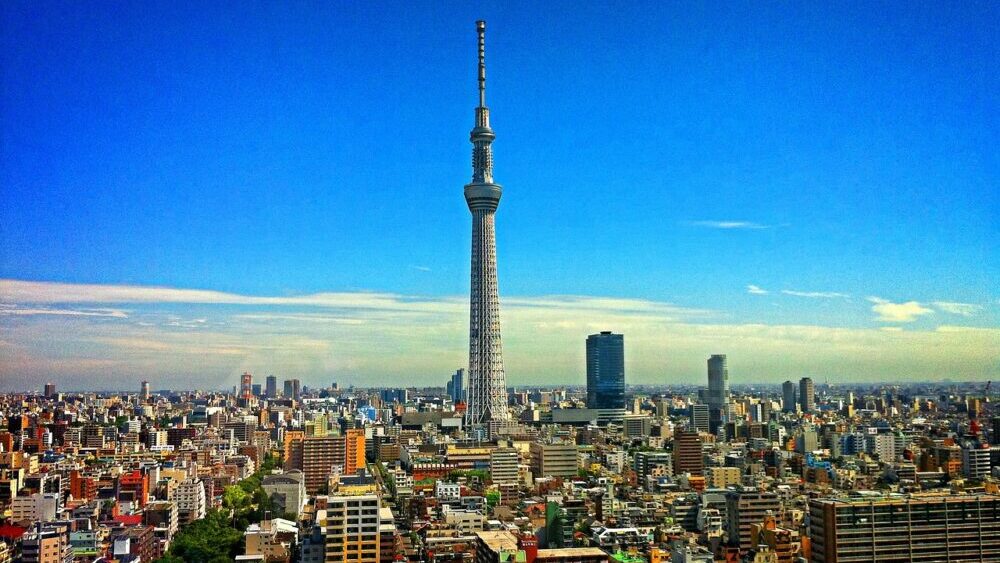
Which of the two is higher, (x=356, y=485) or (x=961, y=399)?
(x=961, y=399)

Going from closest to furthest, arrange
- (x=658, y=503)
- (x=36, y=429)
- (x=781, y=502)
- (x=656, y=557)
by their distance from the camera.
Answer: (x=656, y=557), (x=781, y=502), (x=658, y=503), (x=36, y=429)

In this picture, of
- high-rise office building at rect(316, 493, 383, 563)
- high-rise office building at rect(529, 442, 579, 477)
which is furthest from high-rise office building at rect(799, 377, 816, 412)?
high-rise office building at rect(316, 493, 383, 563)

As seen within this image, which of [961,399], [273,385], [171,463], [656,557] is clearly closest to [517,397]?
[273,385]

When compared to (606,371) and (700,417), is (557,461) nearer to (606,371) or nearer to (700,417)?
(700,417)

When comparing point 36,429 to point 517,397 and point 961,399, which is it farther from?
point 517,397

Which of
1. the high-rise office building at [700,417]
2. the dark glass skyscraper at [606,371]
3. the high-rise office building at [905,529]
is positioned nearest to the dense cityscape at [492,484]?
the high-rise office building at [905,529]

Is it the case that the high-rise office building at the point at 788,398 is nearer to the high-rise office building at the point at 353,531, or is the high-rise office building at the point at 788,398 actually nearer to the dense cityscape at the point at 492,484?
the dense cityscape at the point at 492,484
